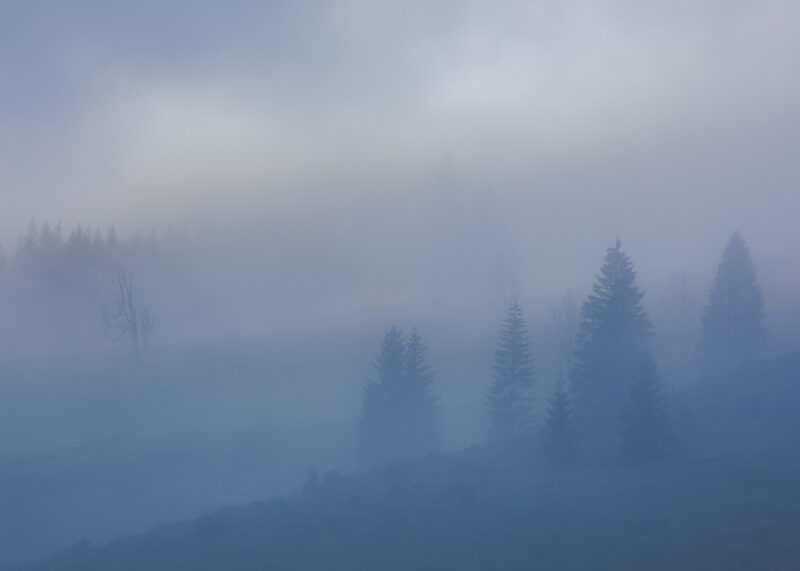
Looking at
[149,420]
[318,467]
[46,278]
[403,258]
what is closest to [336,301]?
[403,258]

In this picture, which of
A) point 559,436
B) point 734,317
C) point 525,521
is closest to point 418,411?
point 559,436

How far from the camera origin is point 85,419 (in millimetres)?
60531

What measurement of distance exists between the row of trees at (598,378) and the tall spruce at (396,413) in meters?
0.08

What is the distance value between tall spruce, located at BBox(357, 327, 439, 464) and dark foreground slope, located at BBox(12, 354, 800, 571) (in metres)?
14.7

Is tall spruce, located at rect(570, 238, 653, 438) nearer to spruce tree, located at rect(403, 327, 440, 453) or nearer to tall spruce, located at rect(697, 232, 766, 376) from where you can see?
spruce tree, located at rect(403, 327, 440, 453)

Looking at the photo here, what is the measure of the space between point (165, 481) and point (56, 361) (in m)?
36.6

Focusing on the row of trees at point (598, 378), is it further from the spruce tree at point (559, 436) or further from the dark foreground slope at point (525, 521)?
the dark foreground slope at point (525, 521)

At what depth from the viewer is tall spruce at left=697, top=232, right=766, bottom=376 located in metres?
61.2

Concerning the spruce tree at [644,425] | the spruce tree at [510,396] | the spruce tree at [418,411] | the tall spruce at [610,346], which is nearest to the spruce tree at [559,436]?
the spruce tree at [644,425]

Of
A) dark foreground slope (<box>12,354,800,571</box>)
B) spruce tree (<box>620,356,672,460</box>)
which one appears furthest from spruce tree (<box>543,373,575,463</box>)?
spruce tree (<box>620,356,672,460</box>)

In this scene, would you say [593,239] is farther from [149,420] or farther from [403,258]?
[149,420]

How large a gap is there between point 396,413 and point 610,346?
1704 centimetres

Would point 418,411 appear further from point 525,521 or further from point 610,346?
point 525,521

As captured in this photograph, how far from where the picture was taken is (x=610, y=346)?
43750 millimetres
